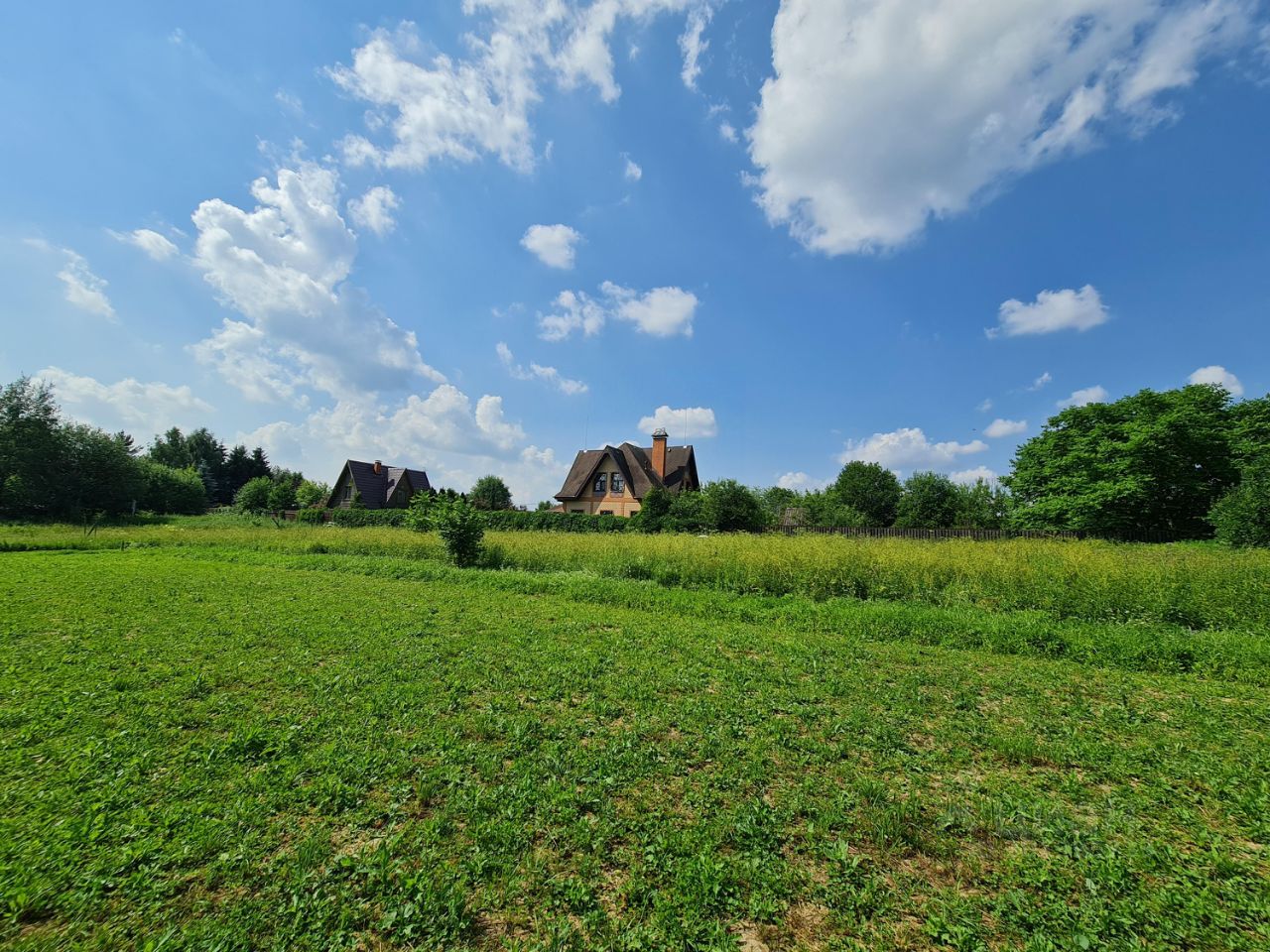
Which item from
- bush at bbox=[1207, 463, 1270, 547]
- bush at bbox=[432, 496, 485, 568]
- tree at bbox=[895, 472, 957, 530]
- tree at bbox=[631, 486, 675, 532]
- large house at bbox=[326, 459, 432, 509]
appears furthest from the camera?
large house at bbox=[326, 459, 432, 509]

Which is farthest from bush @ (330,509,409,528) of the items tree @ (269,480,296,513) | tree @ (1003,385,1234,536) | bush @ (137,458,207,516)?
tree @ (1003,385,1234,536)

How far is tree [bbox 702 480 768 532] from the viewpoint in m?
23.5

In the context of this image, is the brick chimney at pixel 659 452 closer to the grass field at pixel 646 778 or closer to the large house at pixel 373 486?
the large house at pixel 373 486

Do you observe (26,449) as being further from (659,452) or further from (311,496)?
(659,452)

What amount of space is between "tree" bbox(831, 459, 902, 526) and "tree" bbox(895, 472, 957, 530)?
181 cm

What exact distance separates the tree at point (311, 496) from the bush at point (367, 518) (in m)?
13.0

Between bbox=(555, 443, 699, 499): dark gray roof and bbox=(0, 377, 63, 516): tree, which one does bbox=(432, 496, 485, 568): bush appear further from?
bbox=(0, 377, 63, 516): tree

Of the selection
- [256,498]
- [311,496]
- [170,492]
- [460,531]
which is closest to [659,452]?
[460,531]

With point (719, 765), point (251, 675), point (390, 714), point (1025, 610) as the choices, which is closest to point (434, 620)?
point (251, 675)

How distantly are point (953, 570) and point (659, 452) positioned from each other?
24936 millimetres

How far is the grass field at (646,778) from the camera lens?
2178 mm

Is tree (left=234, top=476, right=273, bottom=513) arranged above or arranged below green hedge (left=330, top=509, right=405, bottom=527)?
above

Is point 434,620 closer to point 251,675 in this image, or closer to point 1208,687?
point 251,675

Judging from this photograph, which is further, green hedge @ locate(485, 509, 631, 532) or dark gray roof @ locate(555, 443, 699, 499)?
dark gray roof @ locate(555, 443, 699, 499)
